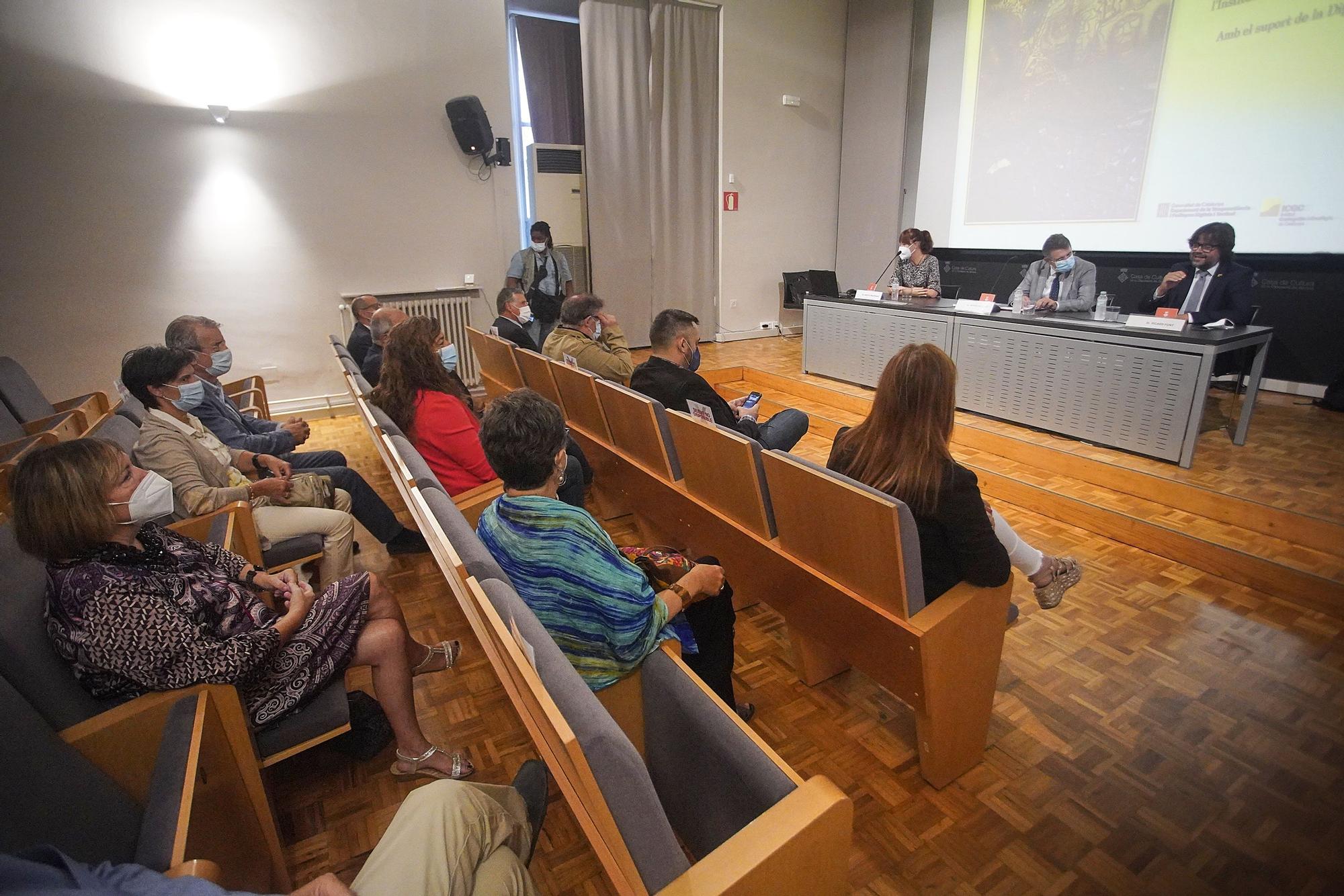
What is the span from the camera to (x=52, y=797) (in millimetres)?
1012

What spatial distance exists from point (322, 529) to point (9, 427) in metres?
2.23

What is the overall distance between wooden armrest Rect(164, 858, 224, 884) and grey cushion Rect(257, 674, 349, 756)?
1.94 feet

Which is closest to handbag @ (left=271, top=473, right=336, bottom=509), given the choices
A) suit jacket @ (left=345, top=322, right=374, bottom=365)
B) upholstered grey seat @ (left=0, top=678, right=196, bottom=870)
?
upholstered grey seat @ (left=0, top=678, right=196, bottom=870)

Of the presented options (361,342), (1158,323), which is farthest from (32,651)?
(1158,323)

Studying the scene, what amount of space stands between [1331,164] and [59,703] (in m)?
6.63

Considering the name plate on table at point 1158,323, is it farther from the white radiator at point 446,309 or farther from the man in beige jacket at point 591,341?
the white radiator at point 446,309

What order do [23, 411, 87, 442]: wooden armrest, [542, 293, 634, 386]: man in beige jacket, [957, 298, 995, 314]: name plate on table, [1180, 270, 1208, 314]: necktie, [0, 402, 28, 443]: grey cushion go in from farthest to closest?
[957, 298, 995, 314]: name plate on table
[1180, 270, 1208, 314]: necktie
[542, 293, 634, 386]: man in beige jacket
[0, 402, 28, 443]: grey cushion
[23, 411, 87, 442]: wooden armrest

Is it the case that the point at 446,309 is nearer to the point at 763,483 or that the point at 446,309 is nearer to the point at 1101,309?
the point at 763,483

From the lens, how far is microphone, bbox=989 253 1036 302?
6.08 meters

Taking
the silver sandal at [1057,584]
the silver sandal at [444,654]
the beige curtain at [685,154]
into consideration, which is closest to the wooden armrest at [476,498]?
the silver sandal at [444,654]

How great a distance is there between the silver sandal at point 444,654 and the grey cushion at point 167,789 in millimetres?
858

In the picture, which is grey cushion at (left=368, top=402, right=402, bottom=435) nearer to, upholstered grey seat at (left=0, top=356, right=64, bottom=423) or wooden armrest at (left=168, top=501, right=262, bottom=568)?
wooden armrest at (left=168, top=501, right=262, bottom=568)

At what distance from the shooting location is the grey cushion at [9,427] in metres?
3.13

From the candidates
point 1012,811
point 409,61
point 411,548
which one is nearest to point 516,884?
point 1012,811
